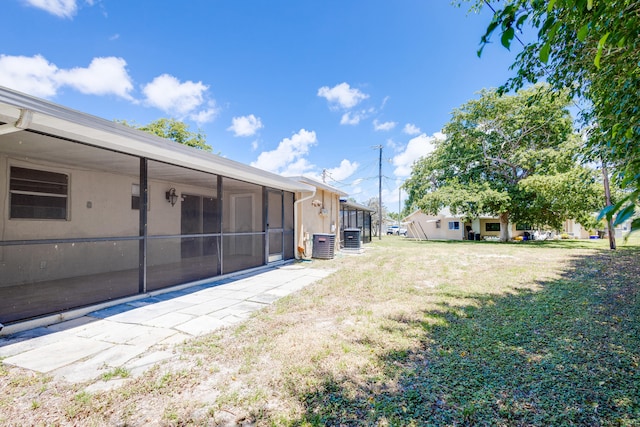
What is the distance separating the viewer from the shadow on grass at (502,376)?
6.27ft

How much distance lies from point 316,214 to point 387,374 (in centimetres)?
814

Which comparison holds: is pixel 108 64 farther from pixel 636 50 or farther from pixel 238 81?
pixel 636 50

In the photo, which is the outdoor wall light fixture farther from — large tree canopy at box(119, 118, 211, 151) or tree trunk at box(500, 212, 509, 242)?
tree trunk at box(500, 212, 509, 242)

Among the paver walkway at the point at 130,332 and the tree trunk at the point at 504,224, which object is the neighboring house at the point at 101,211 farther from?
the tree trunk at the point at 504,224

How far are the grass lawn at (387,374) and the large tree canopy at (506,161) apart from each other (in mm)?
13882

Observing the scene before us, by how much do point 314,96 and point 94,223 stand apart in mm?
13717

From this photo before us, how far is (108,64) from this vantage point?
13.6m

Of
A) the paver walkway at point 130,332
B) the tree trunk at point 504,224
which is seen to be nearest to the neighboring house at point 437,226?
the tree trunk at point 504,224

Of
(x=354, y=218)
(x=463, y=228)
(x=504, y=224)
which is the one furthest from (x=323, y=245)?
(x=463, y=228)

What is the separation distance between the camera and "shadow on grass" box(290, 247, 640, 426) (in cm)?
191

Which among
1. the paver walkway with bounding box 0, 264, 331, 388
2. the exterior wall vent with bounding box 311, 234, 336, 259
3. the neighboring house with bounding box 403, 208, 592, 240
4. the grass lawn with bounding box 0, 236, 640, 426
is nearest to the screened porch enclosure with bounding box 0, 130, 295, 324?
the paver walkway with bounding box 0, 264, 331, 388

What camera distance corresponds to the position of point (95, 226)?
22.7ft

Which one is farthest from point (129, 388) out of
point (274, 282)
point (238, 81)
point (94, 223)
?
point (238, 81)

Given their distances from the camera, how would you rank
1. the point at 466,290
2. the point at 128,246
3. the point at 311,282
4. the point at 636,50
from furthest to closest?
the point at 128,246 < the point at 311,282 < the point at 466,290 < the point at 636,50
